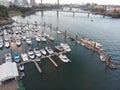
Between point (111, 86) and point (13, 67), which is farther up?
point (13, 67)

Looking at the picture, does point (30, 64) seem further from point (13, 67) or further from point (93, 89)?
point (93, 89)

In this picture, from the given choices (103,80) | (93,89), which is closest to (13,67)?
(93,89)

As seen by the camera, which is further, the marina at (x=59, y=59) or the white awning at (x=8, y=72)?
the marina at (x=59, y=59)

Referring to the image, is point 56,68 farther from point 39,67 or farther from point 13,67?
point 13,67

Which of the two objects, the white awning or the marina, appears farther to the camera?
the marina

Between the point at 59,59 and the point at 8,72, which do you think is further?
the point at 59,59

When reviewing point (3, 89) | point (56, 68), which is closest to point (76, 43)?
point (56, 68)

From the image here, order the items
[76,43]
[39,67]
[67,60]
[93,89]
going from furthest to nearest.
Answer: [76,43]
[67,60]
[39,67]
[93,89]

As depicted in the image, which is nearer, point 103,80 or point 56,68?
point 103,80

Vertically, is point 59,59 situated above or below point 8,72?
below

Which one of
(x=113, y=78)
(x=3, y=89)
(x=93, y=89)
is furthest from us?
(x=113, y=78)
